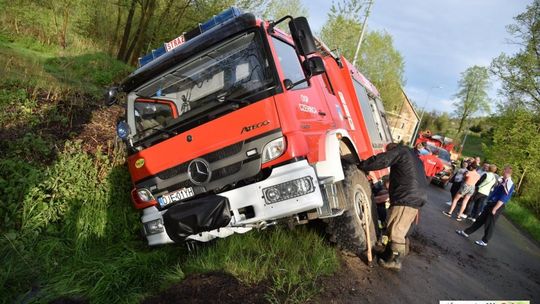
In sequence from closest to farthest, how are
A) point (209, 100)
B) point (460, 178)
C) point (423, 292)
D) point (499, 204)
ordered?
point (209, 100) → point (423, 292) → point (499, 204) → point (460, 178)

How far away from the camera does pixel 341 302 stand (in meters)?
3.64

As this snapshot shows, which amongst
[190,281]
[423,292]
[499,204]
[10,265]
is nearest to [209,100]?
[190,281]

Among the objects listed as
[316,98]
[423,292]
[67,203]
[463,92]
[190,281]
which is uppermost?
[463,92]

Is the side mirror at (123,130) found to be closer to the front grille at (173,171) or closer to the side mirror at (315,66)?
the front grille at (173,171)

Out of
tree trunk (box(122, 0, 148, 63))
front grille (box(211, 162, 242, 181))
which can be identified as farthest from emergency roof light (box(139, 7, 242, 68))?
tree trunk (box(122, 0, 148, 63))

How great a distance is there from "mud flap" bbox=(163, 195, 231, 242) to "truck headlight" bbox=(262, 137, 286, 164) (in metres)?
0.57

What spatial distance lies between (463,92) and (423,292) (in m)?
57.4

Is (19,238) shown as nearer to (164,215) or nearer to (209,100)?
(164,215)

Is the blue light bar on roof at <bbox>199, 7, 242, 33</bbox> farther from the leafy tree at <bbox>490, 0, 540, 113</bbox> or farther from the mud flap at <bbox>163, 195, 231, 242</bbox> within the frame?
the leafy tree at <bbox>490, 0, 540, 113</bbox>

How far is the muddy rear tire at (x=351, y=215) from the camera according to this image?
4297mm

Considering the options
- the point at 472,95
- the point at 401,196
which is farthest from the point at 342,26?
the point at 472,95

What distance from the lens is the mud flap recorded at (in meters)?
3.54

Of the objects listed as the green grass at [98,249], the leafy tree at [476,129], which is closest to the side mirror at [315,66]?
the green grass at [98,249]

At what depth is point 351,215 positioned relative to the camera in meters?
4.36
